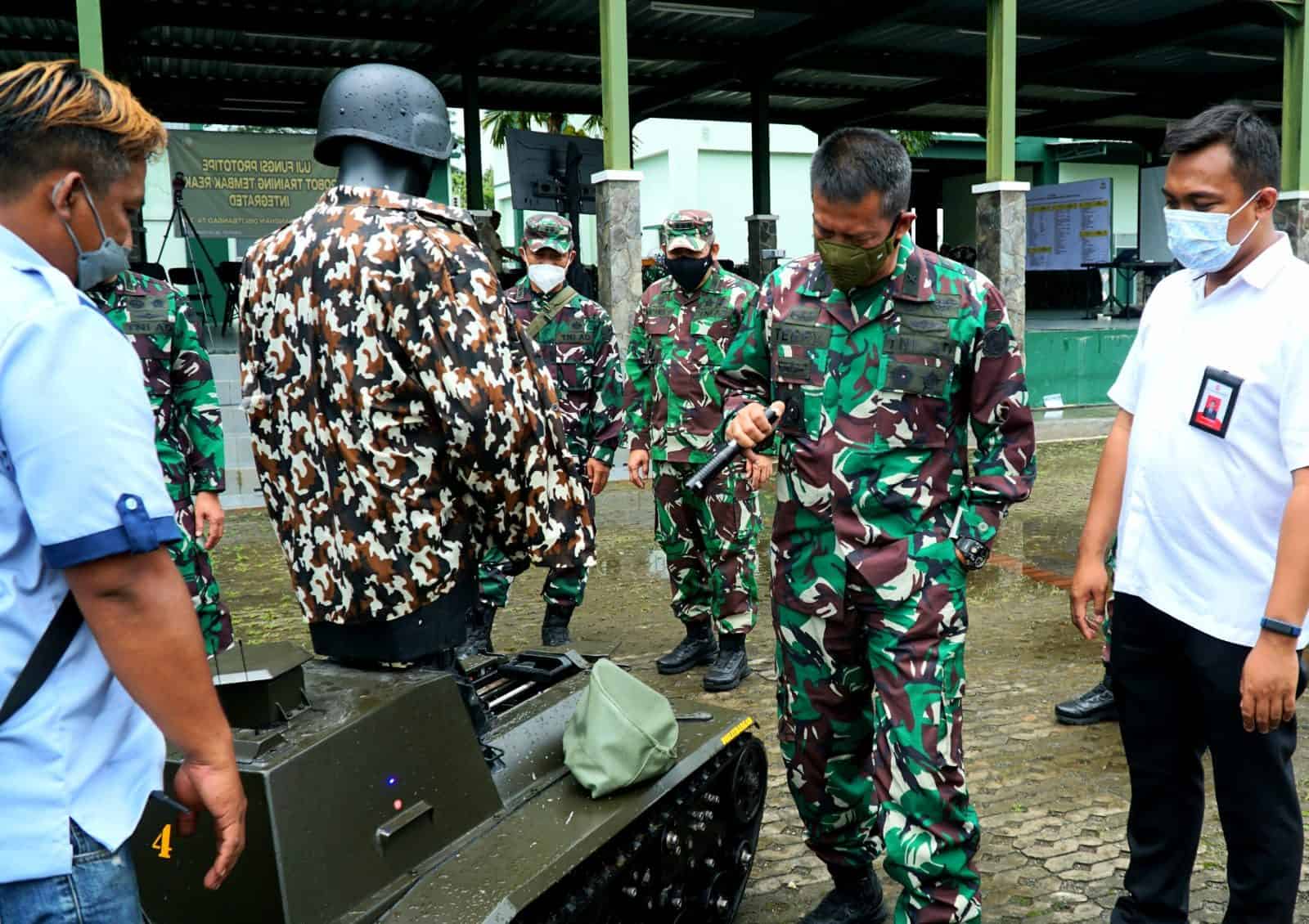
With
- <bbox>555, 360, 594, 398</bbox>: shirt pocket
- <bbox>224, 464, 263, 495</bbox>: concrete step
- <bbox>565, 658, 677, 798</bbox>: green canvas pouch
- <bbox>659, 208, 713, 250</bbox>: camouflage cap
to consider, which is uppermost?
<bbox>659, 208, 713, 250</bbox>: camouflage cap

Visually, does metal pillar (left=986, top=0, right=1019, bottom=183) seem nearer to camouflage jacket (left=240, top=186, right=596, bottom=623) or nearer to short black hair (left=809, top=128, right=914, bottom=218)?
short black hair (left=809, top=128, right=914, bottom=218)

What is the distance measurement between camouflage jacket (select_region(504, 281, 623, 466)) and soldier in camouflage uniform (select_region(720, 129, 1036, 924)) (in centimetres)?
288

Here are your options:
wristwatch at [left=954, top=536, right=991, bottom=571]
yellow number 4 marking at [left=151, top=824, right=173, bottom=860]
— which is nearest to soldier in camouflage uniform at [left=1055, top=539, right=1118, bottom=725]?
wristwatch at [left=954, top=536, right=991, bottom=571]

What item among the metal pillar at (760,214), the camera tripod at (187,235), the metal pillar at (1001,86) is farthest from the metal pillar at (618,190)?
the metal pillar at (760,214)

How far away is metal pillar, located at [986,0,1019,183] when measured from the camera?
13.9 metres

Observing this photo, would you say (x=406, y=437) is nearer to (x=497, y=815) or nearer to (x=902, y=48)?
(x=497, y=815)

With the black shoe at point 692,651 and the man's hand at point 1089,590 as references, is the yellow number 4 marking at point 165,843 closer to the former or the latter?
the man's hand at point 1089,590

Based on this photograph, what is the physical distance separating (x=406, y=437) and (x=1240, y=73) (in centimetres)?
2209

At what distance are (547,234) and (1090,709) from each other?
3.50 meters

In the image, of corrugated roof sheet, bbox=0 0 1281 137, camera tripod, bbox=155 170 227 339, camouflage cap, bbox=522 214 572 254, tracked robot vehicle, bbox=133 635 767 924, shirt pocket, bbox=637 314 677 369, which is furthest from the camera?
corrugated roof sheet, bbox=0 0 1281 137

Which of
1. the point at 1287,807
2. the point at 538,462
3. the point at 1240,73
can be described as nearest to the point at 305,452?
the point at 538,462

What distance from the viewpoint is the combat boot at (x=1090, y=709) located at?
195 inches

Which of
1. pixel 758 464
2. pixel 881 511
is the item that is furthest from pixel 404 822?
pixel 758 464

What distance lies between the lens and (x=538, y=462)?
2762mm
